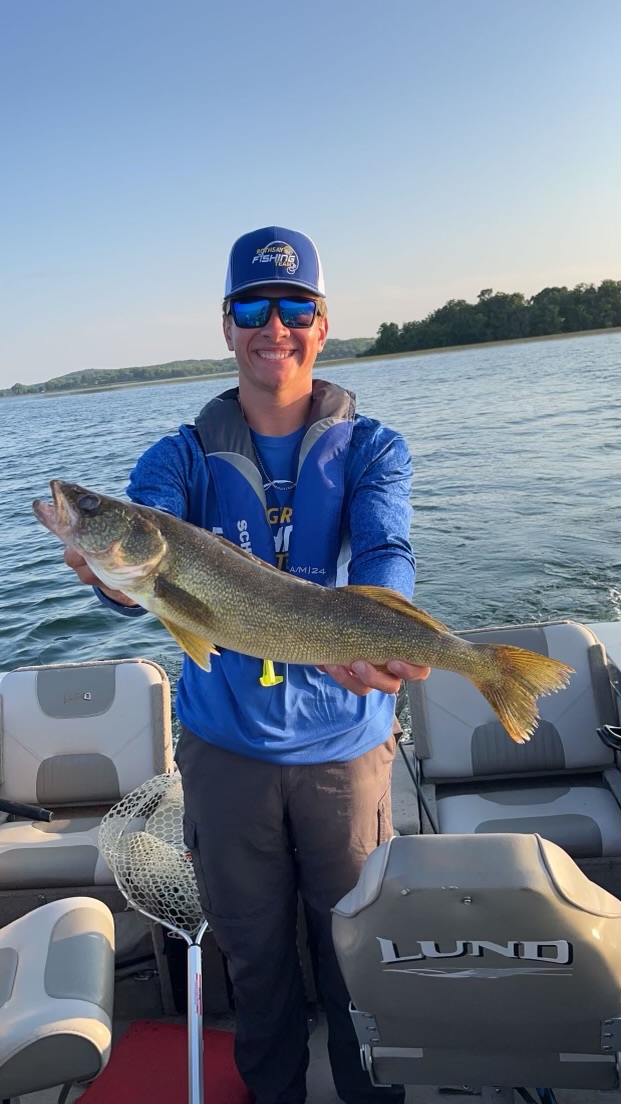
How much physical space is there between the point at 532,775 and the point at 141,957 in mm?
2607

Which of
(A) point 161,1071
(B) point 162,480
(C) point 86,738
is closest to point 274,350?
(B) point 162,480

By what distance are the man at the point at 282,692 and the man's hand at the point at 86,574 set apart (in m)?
0.01

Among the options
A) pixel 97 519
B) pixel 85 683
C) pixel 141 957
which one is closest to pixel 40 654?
pixel 85 683

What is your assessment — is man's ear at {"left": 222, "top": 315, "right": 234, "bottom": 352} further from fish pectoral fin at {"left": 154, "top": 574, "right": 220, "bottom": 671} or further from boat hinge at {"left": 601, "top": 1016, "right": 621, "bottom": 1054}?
boat hinge at {"left": 601, "top": 1016, "right": 621, "bottom": 1054}

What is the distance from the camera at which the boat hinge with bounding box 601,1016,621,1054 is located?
2438 mm

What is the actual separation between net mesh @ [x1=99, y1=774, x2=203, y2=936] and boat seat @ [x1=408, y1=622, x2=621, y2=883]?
1562 mm

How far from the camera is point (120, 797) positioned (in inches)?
204

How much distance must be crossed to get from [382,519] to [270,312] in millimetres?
954

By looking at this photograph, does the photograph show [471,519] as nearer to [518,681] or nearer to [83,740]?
[83,740]

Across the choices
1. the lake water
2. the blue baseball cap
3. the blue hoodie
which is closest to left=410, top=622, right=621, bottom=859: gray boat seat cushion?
the blue hoodie

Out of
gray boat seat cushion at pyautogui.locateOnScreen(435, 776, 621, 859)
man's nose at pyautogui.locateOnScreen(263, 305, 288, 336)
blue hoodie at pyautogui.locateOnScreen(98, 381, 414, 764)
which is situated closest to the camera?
blue hoodie at pyautogui.locateOnScreen(98, 381, 414, 764)

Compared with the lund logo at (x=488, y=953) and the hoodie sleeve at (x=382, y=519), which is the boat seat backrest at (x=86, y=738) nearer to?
the hoodie sleeve at (x=382, y=519)

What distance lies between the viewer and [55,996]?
9.91ft

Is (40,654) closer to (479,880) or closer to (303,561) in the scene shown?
(303,561)
